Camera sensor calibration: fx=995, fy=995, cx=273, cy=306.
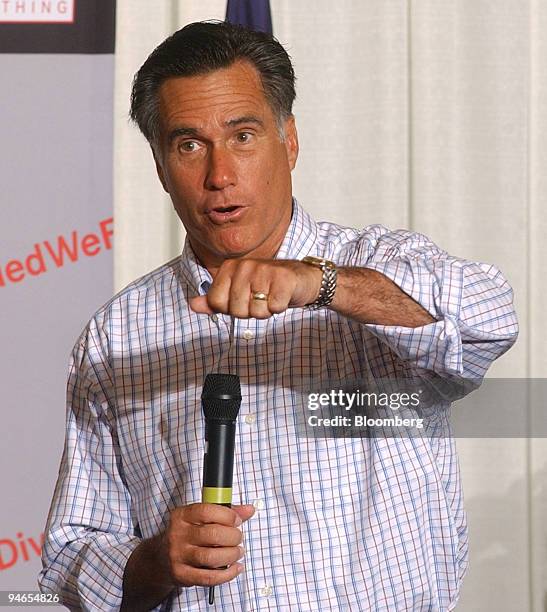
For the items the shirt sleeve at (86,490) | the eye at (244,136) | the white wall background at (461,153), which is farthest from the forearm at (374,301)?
the white wall background at (461,153)

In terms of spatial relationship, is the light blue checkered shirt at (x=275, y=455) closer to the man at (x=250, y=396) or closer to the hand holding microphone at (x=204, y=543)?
the man at (x=250, y=396)

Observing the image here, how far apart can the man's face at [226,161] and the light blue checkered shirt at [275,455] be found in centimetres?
8

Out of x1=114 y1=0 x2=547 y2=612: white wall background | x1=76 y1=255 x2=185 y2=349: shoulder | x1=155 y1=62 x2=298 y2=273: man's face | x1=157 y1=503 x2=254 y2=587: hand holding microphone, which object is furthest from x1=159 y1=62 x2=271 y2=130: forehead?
x1=114 y1=0 x2=547 y2=612: white wall background

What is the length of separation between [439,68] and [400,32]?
0.44ft

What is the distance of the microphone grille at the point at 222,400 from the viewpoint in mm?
1025

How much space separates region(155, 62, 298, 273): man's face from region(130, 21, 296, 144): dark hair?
15 mm

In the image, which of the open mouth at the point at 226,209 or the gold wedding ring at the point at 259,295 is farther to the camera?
the open mouth at the point at 226,209

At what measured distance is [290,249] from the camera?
1.39m

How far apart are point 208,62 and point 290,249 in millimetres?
282

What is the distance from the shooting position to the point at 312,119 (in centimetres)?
251

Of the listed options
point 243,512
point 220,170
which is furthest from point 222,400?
point 220,170

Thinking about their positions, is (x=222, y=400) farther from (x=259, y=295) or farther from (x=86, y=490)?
(x=86, y=490)

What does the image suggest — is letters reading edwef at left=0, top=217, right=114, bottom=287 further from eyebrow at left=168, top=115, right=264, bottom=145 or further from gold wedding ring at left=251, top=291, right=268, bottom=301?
gold wedding ring at left=251, top=291, right=268, bottom=301

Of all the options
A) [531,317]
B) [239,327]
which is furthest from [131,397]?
[531,317]
